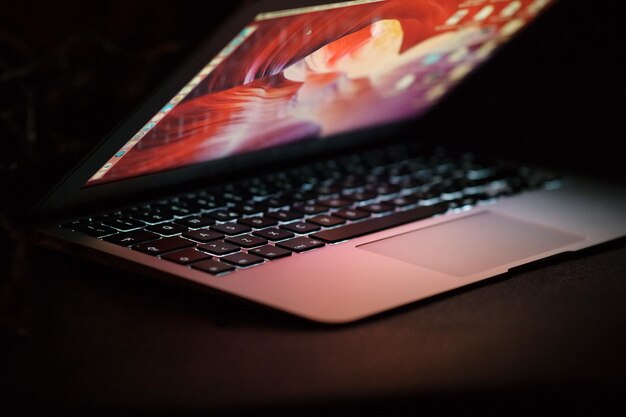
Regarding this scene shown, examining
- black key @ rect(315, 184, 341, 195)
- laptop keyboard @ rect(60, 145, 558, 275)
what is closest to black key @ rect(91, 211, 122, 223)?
laptop keyboard @ rect(60, 145, 558, 275)

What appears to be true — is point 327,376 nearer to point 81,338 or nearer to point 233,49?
point 81,338

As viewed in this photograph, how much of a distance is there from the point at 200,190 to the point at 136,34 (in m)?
0.34

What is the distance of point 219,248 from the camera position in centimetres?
71

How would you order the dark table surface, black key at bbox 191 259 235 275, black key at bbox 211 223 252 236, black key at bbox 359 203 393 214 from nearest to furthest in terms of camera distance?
the dark table surface < black key at bbox 191 259 235 275 < black key at bbox 211 223 252 236 < black key at bbox 359 203 393 214

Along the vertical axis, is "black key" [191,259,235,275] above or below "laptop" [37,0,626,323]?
below

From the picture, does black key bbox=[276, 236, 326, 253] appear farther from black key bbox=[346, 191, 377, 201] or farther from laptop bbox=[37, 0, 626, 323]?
black key bbox=[346, 191, 377, 201]

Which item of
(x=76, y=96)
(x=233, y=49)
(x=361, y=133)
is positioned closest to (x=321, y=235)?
(x=233, y=49)

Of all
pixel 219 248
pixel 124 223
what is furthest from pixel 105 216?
pixel 219 248

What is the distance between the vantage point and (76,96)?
3.49 feet

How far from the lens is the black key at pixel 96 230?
736 millimetres

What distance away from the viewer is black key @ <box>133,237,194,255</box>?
2.28 feet

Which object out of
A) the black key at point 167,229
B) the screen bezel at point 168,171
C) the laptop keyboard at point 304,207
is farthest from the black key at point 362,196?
the black key at point 167,229

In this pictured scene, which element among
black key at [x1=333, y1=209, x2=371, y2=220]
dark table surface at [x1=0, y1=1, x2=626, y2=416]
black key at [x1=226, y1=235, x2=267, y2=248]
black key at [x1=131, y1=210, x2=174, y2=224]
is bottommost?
dark table surface at [x1=0, y1=1, x2=626, y2=416]

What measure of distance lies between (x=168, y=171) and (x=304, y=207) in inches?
5.4
